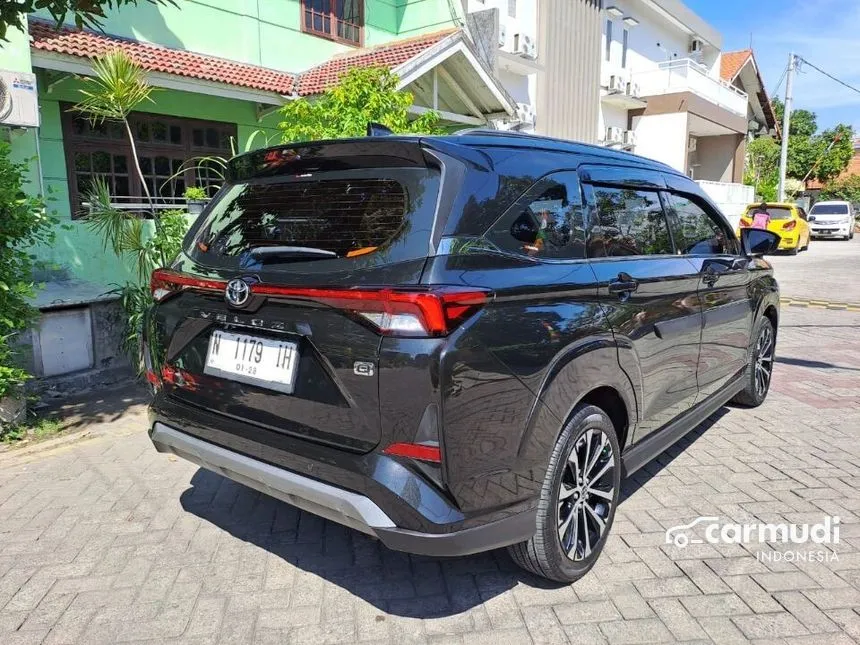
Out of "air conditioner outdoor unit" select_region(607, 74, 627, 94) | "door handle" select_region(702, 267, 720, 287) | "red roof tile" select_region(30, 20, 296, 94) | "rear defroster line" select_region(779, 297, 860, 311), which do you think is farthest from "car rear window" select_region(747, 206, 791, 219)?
"door handle" select_region(702, 267, 720, 287)

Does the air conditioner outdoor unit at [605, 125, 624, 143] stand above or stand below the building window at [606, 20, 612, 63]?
below

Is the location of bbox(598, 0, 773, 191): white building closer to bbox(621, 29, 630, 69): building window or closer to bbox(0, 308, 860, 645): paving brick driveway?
bbox(621, 29, 630, 69): building window

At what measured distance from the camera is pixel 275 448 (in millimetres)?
2477

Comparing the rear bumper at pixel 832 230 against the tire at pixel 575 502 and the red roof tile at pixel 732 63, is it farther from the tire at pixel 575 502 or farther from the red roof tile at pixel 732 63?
the tire at pixel 575 502

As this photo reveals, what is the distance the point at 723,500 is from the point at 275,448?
258 cm

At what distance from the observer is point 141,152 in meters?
9.61

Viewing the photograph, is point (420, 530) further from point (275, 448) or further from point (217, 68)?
point (217, 68)

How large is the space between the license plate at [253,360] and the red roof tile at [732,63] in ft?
111

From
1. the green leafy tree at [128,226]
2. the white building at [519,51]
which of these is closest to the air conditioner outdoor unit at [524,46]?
the white building at [519,51]

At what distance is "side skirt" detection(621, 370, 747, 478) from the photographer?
3172 mm

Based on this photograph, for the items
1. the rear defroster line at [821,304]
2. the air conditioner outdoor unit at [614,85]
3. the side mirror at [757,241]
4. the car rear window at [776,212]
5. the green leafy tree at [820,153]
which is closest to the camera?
the side mirror at [757,241]

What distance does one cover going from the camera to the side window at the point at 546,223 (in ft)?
8.18

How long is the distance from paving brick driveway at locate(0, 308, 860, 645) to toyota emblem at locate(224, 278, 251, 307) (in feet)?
4.19

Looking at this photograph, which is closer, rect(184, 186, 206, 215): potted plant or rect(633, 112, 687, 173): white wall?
rect(184, 186, 206, 215): potted plant
